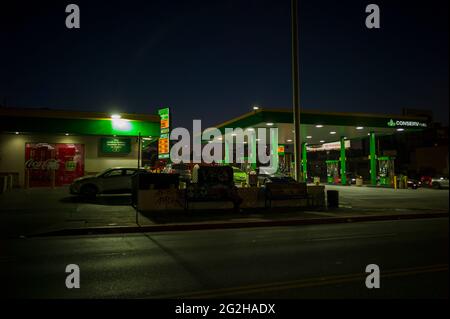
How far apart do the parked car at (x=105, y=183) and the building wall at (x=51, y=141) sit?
842cm

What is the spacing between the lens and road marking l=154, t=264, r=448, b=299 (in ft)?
16.0

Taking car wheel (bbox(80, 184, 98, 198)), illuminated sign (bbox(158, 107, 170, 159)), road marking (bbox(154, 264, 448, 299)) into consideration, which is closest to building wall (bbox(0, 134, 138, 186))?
illuminated sign (bbox(158, 107, 170, 159))

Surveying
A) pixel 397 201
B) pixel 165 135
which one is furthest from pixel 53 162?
pixel 397 201

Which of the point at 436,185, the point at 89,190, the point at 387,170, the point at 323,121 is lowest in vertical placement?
the point at 436,185

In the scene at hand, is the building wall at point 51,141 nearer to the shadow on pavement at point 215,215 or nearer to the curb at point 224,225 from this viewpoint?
the shadow on pavement at point 215,215

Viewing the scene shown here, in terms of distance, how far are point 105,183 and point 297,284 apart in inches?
594

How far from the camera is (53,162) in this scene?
25453 mm

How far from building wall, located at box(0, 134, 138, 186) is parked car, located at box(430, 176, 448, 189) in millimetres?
26526

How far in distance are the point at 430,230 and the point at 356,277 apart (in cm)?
625

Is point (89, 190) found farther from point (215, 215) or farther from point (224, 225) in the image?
point (224, 225)

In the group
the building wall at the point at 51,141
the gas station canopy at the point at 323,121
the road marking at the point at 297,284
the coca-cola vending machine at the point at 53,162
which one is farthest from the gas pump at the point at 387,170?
the road marking at the point at 297,284

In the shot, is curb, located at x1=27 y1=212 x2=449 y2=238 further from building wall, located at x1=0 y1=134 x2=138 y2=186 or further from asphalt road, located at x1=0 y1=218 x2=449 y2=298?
building wall, located at x1=0 y1=134 x2=138 y2=186

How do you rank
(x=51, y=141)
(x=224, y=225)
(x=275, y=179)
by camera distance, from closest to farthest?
(x=224, y=225)
(x=275, y=179)
(x=51, y=141)

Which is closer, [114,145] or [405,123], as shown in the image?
[114,145]
